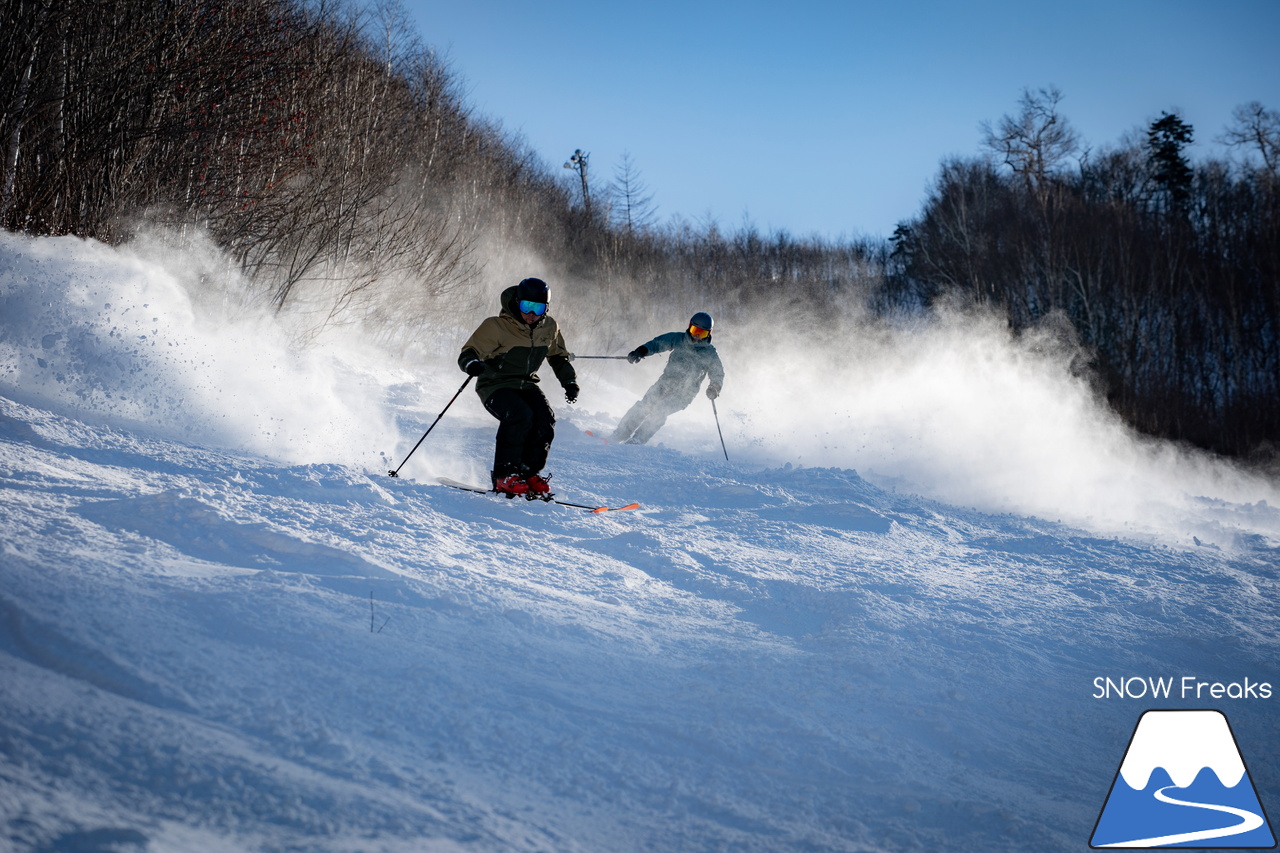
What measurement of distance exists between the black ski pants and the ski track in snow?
788 mm

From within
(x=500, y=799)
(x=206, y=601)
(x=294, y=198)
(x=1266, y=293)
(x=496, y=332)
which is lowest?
(x=500, y=799)

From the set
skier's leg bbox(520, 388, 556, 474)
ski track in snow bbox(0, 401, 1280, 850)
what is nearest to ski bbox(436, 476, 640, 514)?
skier's leg bbox(520, 388, 556, 474)

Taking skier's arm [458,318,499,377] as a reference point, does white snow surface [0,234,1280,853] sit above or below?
below

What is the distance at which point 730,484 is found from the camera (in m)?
6.37

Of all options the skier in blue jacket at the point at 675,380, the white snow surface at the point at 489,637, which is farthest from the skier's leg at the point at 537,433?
the skier in blue jacket at the point at 675,380

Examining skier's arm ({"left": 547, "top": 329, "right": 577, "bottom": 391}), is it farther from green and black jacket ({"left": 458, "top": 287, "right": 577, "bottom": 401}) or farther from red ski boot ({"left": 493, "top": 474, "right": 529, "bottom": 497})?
red ski boot ({"left": 493, "top": 474, "right": 529, "bottom": 497})

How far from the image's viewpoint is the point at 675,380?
362 inches

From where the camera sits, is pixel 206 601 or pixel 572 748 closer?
pixel 572 748

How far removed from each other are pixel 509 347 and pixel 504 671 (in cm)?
357

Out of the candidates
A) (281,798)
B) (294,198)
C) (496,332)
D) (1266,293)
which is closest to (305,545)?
(281,798)

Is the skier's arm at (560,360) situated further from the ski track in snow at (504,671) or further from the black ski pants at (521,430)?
the ski track in snow at (504,671)

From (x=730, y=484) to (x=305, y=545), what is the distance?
4.10 m

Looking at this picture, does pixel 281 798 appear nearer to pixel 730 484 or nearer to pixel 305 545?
pixel 305 545

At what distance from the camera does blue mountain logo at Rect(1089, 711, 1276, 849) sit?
2131 millimetres
